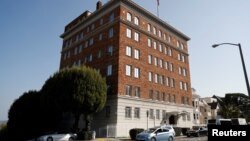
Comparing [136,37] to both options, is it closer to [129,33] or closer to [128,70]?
[129,33]

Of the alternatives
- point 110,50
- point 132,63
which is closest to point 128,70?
point 132,63

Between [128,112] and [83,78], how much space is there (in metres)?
9.82

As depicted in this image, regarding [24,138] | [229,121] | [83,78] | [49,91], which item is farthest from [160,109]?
A: [24,138]

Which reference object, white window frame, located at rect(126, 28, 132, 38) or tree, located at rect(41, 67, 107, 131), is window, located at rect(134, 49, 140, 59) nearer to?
white window frame, located at rect(126, 28, 132, 38)

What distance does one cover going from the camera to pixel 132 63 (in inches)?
1496

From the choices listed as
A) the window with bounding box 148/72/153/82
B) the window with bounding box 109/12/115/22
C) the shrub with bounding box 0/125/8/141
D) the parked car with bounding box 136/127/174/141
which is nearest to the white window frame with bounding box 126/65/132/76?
the window with bounding box 148/72/153/82

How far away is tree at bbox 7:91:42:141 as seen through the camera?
37156mm

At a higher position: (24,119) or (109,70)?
(109,70)

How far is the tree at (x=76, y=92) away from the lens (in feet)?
97.8

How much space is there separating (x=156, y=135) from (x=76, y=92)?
1269 cm

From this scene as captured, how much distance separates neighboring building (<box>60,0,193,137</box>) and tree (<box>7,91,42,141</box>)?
36.1 ft

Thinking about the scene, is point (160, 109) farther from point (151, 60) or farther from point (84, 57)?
point (84, 57)

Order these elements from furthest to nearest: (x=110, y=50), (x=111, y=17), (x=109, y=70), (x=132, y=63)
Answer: (x=111, y=17), (x=110, y=50), (x=132, y=63), (x=109, y=70)

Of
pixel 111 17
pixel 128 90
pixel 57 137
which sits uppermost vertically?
pixel 111 17
